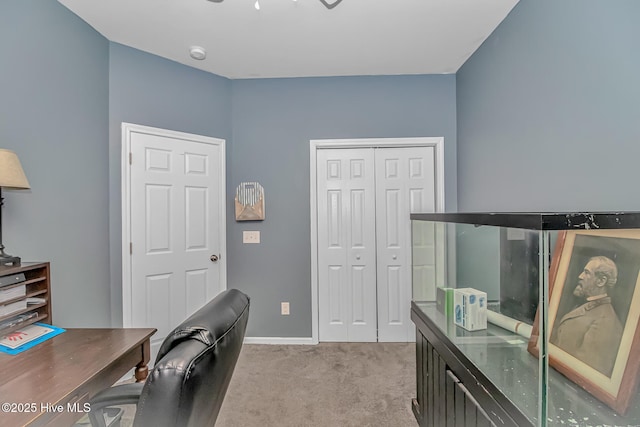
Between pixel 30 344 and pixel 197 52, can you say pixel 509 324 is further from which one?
pixel 197 52

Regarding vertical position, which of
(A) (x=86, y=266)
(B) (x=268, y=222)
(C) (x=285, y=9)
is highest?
(C) (x=285, y=9)

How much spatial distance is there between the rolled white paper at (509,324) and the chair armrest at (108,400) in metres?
1.45

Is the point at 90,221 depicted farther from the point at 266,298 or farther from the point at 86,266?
the point at 266,298

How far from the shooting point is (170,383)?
73 cm

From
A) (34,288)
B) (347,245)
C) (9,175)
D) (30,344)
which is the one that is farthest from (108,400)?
(347,245)

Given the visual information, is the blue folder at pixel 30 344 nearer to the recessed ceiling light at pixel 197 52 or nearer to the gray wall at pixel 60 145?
the gray wall at pixel 60 145

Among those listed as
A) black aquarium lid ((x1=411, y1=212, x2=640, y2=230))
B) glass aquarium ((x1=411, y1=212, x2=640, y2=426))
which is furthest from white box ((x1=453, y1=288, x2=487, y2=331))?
black aquarium lid ((x1=411, y1=212, x2=640, y2=230))

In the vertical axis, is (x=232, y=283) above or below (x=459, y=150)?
below

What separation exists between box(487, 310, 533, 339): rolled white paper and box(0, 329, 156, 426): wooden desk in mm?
1616

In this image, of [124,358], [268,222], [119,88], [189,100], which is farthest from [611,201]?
[119,88]

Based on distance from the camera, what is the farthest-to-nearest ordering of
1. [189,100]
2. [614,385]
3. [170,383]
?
[189,100] → [614,385] → [170,383]

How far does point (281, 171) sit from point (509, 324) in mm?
2320

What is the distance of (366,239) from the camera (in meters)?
3.02

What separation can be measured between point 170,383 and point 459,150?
2.96 meters
